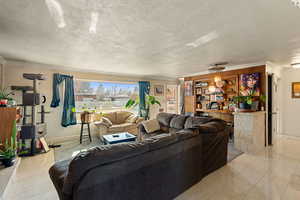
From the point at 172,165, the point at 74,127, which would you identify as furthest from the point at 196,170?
the point at 74,127

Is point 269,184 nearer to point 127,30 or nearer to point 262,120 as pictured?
point 262,120

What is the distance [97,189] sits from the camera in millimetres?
1242

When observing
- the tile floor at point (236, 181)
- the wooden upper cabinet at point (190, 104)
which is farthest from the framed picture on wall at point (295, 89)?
the wooden upper cabinet at point (190, 104)

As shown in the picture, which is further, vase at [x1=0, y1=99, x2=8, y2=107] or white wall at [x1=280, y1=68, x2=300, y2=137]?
white wall at [x1=280, y1=68, x2=300, y2=137]

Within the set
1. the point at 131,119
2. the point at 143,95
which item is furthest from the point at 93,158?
the point at 143,95

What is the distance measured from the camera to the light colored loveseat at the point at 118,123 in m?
4.40

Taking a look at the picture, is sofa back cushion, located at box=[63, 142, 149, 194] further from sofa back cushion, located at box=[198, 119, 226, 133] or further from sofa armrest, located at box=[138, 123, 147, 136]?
sofa armrest, located at box=[138, 123, 147, 136]

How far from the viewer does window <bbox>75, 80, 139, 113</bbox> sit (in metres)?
5.12

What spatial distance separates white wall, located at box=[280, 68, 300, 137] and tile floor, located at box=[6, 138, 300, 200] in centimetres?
215

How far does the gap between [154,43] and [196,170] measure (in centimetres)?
229

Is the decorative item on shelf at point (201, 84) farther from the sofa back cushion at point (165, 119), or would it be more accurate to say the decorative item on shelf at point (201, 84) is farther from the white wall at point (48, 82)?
the white wall at point (48, 82)

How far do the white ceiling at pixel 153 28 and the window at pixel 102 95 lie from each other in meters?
2.05

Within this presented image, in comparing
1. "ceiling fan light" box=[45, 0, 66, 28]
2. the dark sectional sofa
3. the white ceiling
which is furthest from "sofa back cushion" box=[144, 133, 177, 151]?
"ceiling fan light" box=[45, 0, 66, 28]

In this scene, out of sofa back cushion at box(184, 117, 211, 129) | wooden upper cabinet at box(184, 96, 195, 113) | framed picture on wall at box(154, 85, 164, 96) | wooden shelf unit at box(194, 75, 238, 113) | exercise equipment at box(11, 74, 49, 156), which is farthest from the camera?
framed picture on wall at box(154, 85, 164, 96)
